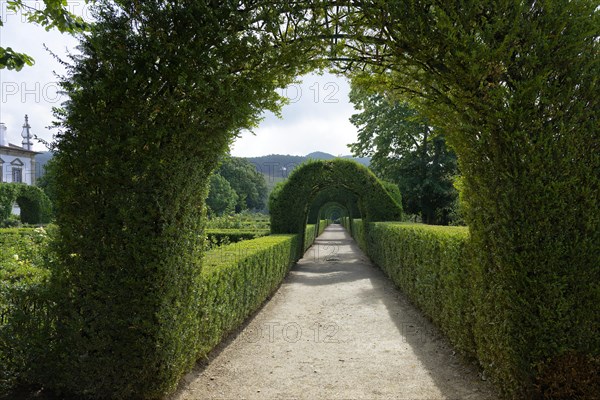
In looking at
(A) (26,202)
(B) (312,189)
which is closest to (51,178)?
(B) (312,189)

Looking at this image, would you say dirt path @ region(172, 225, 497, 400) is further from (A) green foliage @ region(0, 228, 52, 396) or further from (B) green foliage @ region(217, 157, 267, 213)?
(B) green foliage @ region(217, 157, 267, 213)

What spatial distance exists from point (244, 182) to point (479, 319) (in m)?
73.2

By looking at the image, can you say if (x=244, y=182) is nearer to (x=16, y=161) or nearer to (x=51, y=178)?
(x=16, y=161)

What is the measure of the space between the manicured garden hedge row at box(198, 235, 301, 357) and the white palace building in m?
48.0

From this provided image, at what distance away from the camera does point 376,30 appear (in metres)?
4.10

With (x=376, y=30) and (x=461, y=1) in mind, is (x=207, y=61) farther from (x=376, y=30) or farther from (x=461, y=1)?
(x=461, y=1)

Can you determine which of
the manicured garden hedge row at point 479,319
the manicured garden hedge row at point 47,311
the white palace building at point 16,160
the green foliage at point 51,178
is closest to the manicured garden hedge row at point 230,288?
the manicured garden hedge row at point 47,311

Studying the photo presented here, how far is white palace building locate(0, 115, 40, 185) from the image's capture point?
45.9 meters

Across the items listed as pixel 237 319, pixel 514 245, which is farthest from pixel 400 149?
pixel 514 245

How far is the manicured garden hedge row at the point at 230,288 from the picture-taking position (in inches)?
193

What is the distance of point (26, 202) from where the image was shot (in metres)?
29.5

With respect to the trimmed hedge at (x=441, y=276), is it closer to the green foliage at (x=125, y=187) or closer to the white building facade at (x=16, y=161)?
the green foliage at (x=125, y=187)

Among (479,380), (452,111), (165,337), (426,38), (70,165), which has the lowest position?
(479,380)

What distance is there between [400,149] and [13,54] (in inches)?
884
